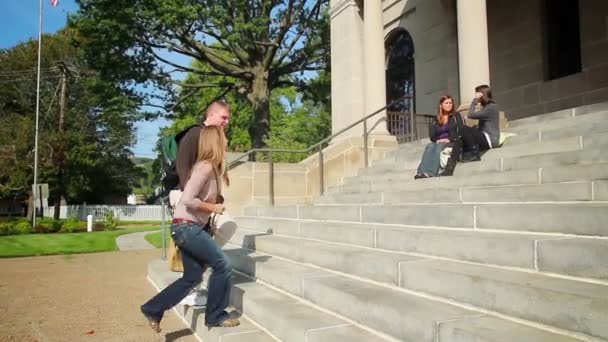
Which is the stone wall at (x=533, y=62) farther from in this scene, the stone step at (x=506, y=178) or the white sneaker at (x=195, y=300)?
the white sneaker at (x=195, y=300)

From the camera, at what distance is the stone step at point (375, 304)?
9.16 ft

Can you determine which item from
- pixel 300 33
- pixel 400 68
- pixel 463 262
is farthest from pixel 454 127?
pixel 300 33

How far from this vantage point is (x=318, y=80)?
24906 mm

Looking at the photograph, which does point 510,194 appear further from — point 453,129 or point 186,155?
point 186,155

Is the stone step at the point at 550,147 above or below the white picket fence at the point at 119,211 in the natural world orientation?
above

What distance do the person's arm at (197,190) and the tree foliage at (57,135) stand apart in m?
24.5

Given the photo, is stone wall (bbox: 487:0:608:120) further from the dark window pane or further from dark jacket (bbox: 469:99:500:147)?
dark jacket (bbox: 469:99:500:147)

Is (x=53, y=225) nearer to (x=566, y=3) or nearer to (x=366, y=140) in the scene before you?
(x=366, y=140)

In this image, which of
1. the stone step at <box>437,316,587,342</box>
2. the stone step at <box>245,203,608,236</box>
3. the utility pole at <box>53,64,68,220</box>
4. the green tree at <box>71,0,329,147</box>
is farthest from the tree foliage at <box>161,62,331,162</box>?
the stone step at <box>437,316,587,342</box>

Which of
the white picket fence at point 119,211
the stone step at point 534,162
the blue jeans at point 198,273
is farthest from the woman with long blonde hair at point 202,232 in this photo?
the white picket fence at point 119,211

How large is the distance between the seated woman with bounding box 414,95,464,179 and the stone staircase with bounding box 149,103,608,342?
20cm

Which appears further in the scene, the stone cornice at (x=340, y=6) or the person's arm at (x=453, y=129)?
the stone cornice at (x=340, y=6)

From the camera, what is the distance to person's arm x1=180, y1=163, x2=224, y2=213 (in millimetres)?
3676

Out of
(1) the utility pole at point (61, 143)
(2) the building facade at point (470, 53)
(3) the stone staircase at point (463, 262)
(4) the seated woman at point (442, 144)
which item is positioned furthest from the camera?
(1) the utility pole at point (61, 143)
